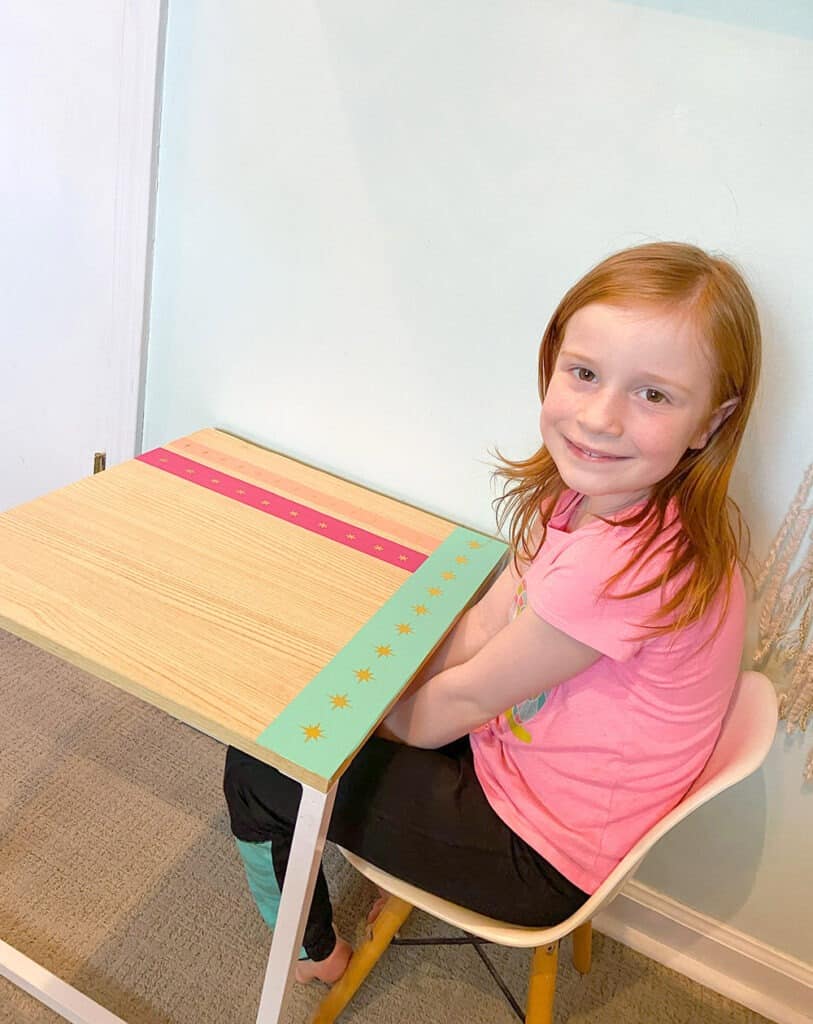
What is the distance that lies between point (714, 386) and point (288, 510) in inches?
24.1

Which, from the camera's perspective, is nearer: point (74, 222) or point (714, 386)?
point (714, 386)

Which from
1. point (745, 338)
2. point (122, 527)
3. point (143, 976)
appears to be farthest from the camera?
point (143, 976)

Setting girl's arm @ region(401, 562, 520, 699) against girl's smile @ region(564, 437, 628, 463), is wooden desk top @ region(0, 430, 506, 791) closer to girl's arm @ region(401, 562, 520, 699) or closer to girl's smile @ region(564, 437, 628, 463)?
girl's arm @ region(401, 562, 520, 699)

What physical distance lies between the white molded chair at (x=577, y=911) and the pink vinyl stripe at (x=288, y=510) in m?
0.38

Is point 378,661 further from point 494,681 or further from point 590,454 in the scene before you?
point 590,454

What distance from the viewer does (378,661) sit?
37.5 inches

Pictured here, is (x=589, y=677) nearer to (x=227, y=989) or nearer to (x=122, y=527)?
(x=122, y=527)

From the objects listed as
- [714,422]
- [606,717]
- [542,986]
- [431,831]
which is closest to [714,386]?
[714,422]

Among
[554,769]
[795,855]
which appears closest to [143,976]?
[554,769]

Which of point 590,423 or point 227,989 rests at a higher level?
point 590,423

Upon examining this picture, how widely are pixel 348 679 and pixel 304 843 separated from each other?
0.55 ft

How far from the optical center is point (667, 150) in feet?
3.18

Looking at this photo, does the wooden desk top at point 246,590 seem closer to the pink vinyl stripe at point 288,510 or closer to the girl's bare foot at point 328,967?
the pink vinyl stripe at point 288,510

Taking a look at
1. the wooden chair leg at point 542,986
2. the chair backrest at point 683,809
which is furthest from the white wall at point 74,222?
the wooden chair leg at point 542,986
